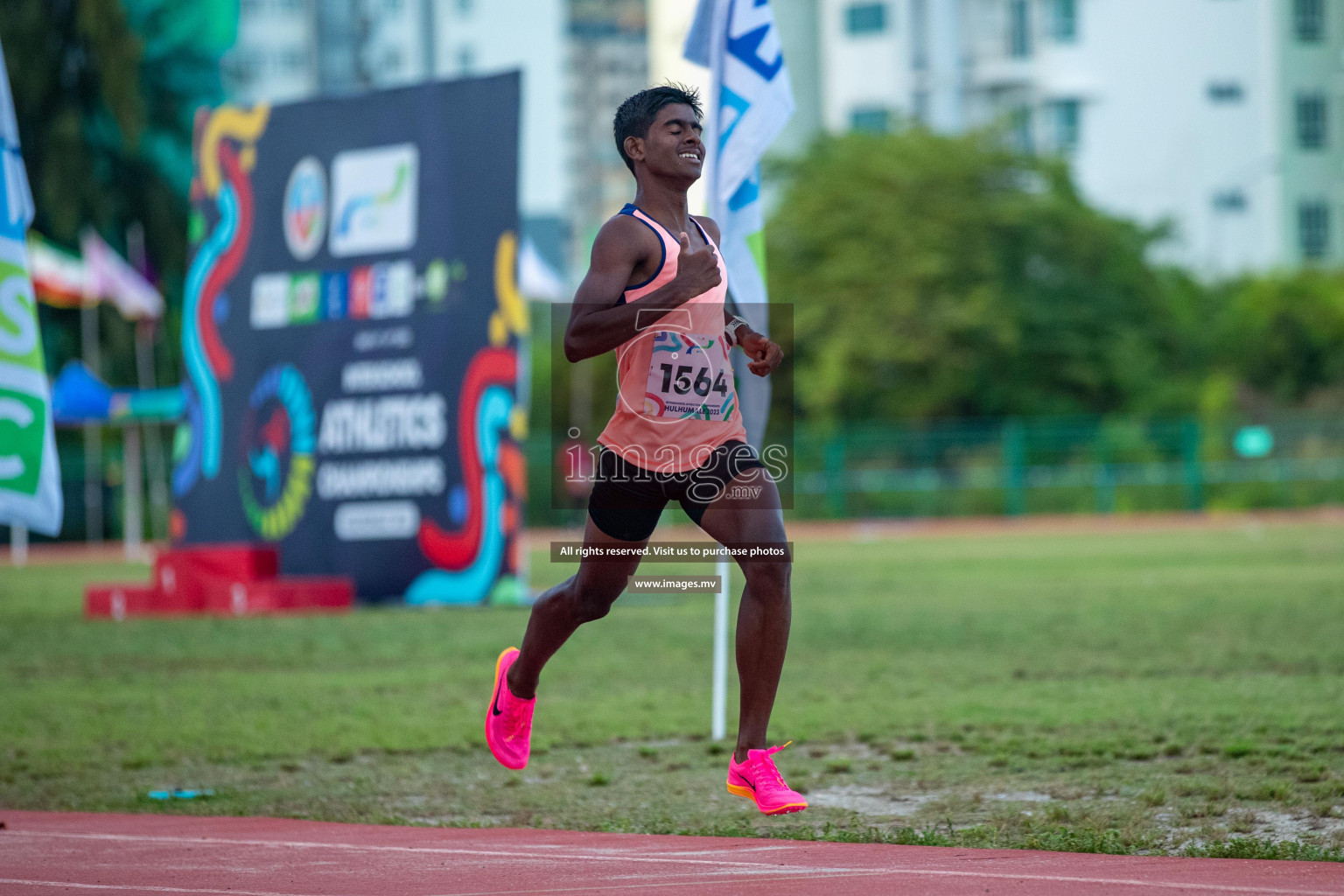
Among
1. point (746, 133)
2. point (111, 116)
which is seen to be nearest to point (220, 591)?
point (746, 133)

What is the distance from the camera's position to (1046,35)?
57.9m

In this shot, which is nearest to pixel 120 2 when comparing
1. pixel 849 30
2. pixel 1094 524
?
pixel 1094 524

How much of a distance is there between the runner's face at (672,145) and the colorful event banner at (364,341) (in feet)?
33.4

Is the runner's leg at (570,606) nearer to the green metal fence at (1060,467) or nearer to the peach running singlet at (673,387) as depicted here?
the peach running singlet at (673,387)

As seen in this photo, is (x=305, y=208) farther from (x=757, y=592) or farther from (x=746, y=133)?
(x=757, y=592)

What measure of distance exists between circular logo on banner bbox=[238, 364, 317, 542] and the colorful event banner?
0.07 feet

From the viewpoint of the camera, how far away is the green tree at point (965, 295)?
137ft

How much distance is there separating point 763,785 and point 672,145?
2074 millimetres

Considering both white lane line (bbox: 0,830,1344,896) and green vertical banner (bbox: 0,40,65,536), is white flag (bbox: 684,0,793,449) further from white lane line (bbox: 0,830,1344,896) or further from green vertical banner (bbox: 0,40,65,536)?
green vertical banner (bbox: 0,40,65,536)

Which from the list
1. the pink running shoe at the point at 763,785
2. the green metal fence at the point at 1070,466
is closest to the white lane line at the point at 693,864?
the pink running shoe at the point at 763,785

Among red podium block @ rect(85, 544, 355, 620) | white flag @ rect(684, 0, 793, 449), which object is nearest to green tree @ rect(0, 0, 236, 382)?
red podium block @ rect(85, 544, 355, 620)

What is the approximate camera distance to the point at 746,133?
A: 8.01 meters

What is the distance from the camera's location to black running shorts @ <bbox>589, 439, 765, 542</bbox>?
523 centimetres

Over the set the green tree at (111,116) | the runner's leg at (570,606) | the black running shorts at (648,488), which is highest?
the green tree at (111,116)
